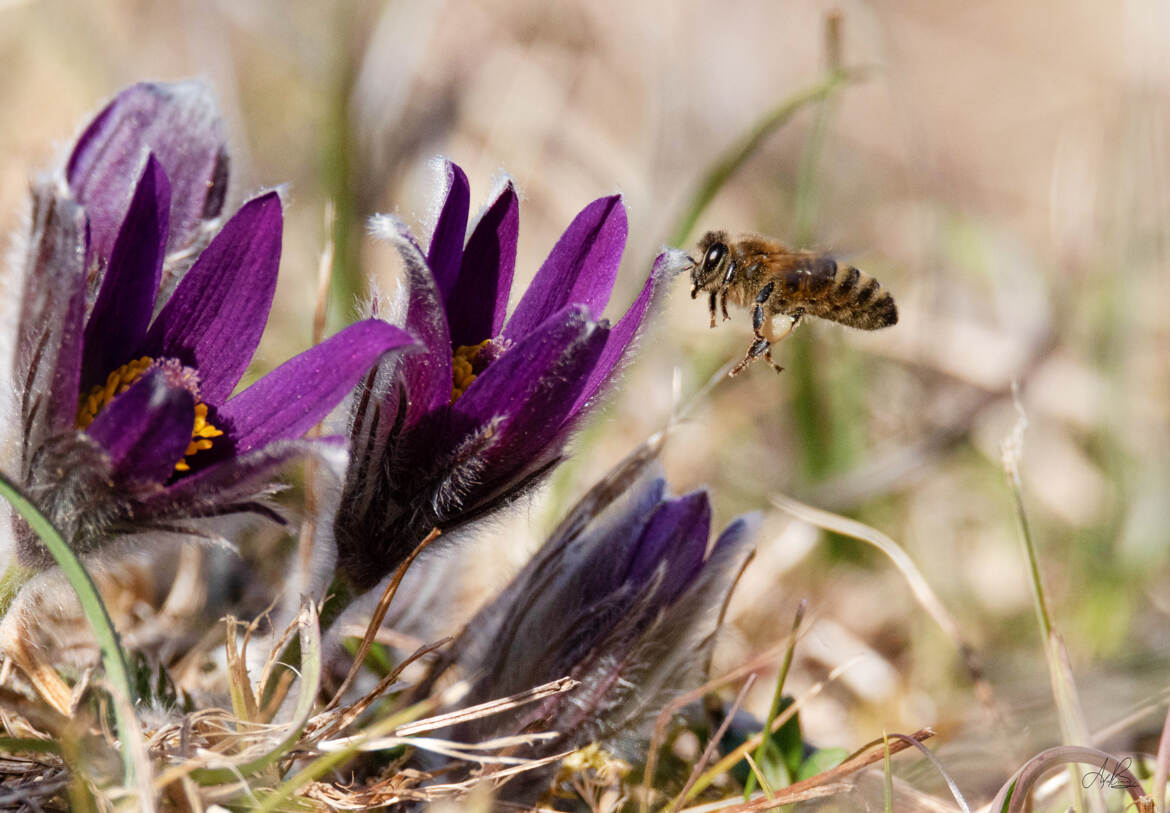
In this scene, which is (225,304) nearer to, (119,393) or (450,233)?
(119,393)

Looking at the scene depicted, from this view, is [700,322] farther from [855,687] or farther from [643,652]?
[643,652]

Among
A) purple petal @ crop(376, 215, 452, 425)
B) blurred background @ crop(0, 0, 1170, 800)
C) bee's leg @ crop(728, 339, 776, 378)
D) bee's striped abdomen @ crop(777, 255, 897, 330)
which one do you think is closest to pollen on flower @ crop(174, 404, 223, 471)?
purple petal @ crop(376, 215, 452, 425)

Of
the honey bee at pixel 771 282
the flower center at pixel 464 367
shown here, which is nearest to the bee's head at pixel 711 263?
the honey bee at pixel 771 282

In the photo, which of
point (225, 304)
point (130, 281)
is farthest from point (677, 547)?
point (130, 281)

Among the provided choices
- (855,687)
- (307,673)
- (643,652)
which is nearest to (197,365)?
(307,673)

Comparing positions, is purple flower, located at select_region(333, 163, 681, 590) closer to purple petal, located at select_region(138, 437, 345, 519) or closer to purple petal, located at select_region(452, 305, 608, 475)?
Answer: purple petal, located at select_region(452, 305, 608, 475)

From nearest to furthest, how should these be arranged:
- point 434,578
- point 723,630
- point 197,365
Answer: point 197,365, point 723,630, point 434,578

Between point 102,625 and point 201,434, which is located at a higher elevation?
point 201,434

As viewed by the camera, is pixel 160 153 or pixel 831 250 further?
pixel 831 250
